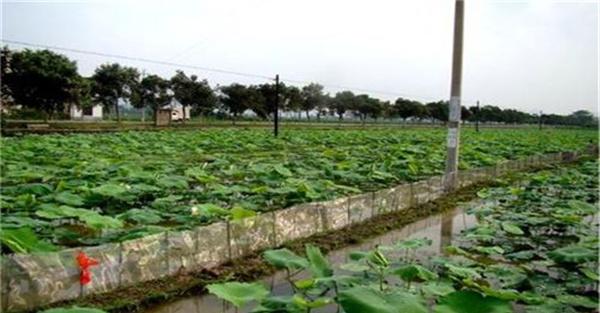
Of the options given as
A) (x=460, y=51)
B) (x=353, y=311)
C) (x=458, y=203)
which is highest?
(x=460, y=51)

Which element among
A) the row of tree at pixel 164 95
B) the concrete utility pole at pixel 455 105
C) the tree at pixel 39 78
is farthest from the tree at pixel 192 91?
the concrete utility pole at pixel 455 105

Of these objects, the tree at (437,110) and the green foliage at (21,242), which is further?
the tree at (437,110)

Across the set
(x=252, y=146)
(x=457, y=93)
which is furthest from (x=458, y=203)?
(x=252, y=146)

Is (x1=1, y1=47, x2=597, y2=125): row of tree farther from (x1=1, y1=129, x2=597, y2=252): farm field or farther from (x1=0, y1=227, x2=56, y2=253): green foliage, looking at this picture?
(x1=0, y1=227, x2=56, y2=253): green foliage

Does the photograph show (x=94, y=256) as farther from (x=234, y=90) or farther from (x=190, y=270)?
(x=234, y=90)

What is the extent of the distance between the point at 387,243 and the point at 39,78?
29.1 meters

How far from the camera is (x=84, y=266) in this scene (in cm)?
411

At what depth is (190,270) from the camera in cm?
486

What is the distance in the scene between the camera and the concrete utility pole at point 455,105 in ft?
34.2

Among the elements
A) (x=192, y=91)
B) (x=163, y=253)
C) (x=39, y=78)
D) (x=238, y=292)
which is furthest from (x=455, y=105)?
(x=192, y=91)

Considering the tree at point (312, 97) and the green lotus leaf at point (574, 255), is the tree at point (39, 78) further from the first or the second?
the tree at point (312, 97)

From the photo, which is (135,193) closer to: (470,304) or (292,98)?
(470,304)

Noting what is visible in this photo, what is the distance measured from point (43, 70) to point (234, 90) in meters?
25.3

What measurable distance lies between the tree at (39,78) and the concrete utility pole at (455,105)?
26187 millimetres
